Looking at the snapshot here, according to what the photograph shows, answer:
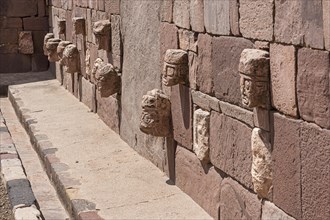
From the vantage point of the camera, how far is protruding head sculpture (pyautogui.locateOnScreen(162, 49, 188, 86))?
606 cm

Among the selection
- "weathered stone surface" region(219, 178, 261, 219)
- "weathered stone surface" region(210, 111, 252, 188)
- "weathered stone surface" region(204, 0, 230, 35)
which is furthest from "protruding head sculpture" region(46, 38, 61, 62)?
"weathered stone surface" region(219, 178, 261, 219)

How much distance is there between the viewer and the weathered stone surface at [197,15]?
5.66 metres

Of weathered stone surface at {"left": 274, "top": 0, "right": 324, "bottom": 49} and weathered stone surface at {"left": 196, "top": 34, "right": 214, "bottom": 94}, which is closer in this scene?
weathered stone surface at {"left": 274, "top": 0, "right": 324, "bottom": 49}

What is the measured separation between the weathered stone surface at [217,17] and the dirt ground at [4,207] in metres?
2.81

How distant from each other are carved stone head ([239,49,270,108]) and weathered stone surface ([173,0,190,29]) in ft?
5.02

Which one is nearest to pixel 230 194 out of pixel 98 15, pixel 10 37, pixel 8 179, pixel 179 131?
pixel 179 131

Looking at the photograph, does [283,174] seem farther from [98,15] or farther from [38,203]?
[98,15]

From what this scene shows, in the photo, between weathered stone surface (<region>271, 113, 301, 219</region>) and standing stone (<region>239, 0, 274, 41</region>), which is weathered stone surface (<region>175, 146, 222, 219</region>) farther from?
standing stone (<region>239, 0, 274, 41</region>)

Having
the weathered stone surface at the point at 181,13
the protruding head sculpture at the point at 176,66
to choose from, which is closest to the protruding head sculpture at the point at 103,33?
Answer: the weathered stone surface at the point at 181,13

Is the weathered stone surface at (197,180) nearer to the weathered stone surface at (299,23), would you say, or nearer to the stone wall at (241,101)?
the stone wall at (241,101)

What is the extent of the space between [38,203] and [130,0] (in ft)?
8.29

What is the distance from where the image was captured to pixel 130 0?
8.01m

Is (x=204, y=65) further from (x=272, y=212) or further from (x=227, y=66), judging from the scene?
(x=272, y=212)

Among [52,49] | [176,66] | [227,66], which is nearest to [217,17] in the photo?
[227,66]
